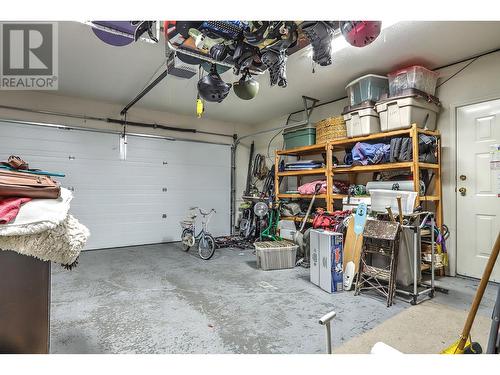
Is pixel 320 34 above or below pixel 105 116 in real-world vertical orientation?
below

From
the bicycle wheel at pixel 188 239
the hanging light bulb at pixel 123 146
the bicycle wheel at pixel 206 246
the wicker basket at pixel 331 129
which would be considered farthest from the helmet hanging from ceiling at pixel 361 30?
the hanging light bulb at pixel 123 146

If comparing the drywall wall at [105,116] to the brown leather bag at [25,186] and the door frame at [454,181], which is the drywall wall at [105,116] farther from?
the brown leather bag at [25,186]

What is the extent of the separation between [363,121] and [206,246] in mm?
3287

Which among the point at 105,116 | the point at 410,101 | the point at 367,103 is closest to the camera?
the point at 410,101

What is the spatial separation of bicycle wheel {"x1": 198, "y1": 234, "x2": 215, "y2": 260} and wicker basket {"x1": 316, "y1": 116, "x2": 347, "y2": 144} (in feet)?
8.62

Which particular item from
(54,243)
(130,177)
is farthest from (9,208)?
(130,177)

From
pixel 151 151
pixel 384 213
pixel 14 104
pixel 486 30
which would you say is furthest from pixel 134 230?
pixel 486 30

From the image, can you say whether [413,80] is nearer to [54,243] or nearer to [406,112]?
[406,112]

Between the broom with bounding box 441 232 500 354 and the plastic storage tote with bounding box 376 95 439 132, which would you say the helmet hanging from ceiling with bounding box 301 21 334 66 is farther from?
the plastic storage tote with bounding box 376 95 439 132

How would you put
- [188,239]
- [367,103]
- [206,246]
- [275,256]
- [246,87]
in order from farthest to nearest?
[188,239]
[206,246]
[275,256]
[367,103]
[246,87]

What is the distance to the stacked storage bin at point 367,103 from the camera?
388cm

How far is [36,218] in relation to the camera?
1.02 metres

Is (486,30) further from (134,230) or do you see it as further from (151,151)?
(134,230)

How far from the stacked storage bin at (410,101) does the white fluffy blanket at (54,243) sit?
3837 mm
